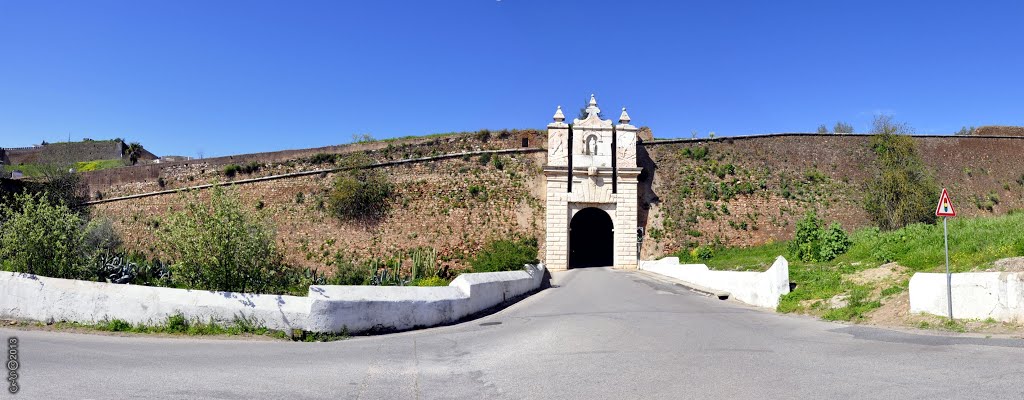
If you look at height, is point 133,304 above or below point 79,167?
below

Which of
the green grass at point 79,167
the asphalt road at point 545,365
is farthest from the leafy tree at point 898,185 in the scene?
the green grass at point 79,167

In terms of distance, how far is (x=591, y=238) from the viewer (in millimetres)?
34219

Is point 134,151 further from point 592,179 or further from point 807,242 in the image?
point 807,242

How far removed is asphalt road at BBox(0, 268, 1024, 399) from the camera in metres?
5.03

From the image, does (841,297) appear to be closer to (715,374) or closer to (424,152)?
(715,374)

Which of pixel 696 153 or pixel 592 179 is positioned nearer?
pixel 592 179

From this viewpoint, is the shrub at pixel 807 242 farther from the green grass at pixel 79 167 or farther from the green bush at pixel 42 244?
the green grass at pixel 79 167

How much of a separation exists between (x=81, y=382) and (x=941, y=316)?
10.1 m

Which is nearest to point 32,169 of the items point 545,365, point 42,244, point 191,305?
point 42,244

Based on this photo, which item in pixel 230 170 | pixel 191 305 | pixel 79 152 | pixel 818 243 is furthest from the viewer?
pixel 79 152

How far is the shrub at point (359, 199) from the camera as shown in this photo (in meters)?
30.5

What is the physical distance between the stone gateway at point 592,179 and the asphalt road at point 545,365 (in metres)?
20.5

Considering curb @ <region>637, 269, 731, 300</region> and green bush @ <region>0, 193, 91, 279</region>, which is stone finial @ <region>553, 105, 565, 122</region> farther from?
green bush @ <region>0, 193, 91, 279</region>

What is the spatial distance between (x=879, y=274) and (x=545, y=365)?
8.44 metres
